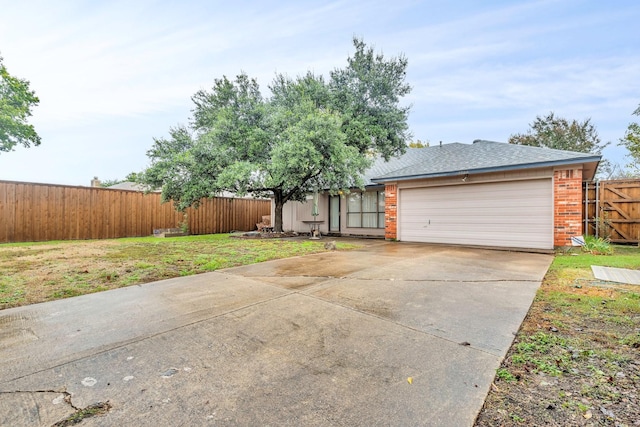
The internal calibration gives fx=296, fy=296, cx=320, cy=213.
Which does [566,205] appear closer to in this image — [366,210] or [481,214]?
[481,214]

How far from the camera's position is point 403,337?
2598 millimetres

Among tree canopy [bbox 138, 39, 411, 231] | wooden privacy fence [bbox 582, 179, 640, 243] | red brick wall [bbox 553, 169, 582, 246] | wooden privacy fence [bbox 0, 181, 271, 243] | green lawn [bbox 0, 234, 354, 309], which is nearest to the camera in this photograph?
green lawn [bbox 0, 234, 354, 309]

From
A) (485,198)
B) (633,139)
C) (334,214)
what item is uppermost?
(633,139)

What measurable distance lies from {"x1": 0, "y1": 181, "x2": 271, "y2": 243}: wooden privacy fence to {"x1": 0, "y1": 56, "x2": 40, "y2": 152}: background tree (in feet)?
12.4

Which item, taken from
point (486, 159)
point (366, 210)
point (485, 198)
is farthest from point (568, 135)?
point (366, 210)

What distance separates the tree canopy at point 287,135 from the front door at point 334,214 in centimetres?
158

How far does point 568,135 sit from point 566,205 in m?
17.7

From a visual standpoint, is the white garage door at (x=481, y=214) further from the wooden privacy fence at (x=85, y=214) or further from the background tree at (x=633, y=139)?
the wooden privacy fence at (x=85, y=214)

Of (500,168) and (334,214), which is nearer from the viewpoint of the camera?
(500,168)

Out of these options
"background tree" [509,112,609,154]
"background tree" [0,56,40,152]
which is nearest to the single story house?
"background tree" [509,112,609,154]

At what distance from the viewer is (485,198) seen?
30.5ft

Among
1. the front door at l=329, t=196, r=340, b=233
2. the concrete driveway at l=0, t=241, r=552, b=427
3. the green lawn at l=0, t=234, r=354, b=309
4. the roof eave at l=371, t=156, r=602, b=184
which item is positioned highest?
the roof eave at l=371, t=156, r=602, b=184

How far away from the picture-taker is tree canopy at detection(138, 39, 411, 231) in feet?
32.1

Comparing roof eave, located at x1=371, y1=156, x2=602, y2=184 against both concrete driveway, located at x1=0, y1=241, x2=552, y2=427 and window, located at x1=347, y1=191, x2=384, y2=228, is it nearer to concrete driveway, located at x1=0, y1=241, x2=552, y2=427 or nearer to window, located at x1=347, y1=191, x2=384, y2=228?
window, located at x1=347, y1=191, x2=384, y2=228
